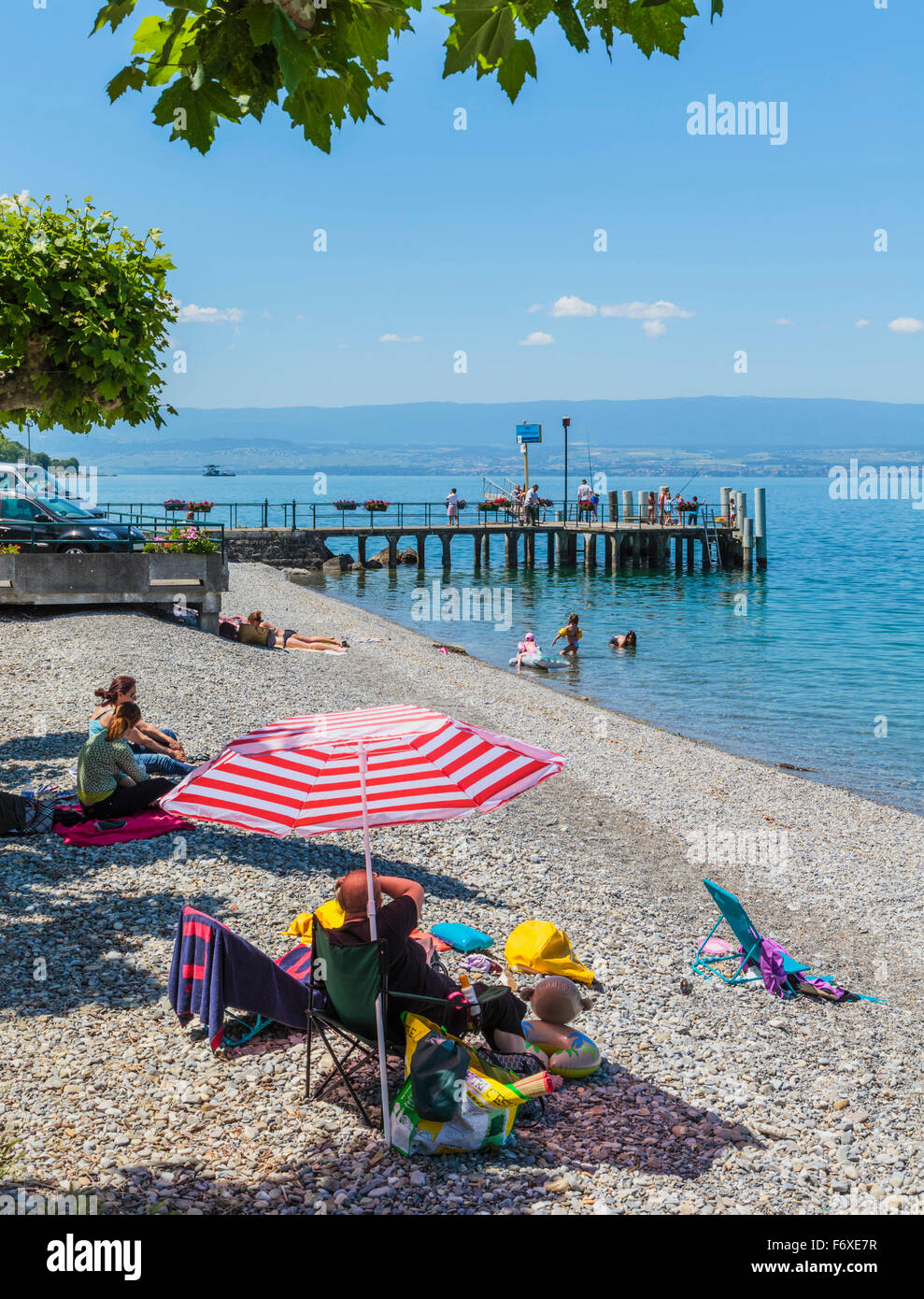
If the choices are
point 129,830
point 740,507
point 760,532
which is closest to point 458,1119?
point 129,830

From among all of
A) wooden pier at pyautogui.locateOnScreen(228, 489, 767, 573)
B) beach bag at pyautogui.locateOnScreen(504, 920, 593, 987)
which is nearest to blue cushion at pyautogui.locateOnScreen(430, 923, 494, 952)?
beach bag at pyautogui.locateOnScreen(504, 920, 593, 987)

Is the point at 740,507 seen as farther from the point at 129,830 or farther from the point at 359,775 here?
the point at 359,775

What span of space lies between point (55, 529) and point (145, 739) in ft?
37.5

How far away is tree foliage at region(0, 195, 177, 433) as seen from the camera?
9195 mm

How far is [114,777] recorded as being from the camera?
29.2 ft

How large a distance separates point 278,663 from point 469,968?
13.4m

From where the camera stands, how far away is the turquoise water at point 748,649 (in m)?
19.5

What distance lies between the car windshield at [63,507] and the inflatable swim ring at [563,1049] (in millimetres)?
18764

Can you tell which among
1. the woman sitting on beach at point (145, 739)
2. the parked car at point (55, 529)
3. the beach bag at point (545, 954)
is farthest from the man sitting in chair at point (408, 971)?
the parked car at point (55, 529)

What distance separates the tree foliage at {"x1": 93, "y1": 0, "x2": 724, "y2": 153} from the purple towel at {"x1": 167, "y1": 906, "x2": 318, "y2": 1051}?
391cm

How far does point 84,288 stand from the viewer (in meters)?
9.28

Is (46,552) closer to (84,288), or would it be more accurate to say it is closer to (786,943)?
(84,288)

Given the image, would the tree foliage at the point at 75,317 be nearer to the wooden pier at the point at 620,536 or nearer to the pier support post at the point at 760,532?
the wooden pier at the point at 620,536

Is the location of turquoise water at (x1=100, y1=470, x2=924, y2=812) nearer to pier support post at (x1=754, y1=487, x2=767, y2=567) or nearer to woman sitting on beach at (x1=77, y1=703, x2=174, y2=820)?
pier support post at (x1=754, y1=487, x2=767, y2=567)
